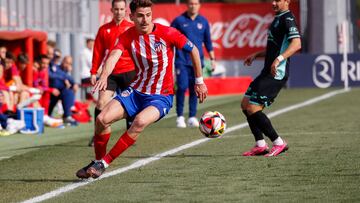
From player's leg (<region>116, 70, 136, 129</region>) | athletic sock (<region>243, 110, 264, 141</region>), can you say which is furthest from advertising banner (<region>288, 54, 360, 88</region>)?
athletic sock (<region>243, 110, 264, 141</region>)

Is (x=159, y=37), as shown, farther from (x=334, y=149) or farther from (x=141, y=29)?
(x=334, y=149)

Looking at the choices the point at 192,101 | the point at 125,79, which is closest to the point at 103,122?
the point at 125,79

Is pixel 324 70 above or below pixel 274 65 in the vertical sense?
below

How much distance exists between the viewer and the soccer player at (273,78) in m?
12.1

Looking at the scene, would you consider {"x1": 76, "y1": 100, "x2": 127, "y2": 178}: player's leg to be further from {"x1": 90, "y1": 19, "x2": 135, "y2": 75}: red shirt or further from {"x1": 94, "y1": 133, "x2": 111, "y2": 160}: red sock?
{"x1": 90, "y1": 19, "x2": 135, "y2": 75}: red shirt

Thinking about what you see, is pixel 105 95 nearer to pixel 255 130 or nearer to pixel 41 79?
pixel 255 130

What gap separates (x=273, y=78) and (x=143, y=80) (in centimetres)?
218

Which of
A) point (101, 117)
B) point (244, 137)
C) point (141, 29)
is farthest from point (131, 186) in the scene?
point (244, 137)

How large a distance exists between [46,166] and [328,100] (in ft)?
43.9

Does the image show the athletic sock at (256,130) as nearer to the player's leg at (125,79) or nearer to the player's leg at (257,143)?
the player's leg at (257,143)

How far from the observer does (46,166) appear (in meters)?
11.6

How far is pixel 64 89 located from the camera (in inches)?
783

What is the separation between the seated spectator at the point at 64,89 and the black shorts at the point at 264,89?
782 centimetres

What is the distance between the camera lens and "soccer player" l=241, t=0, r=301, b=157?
12.1m
